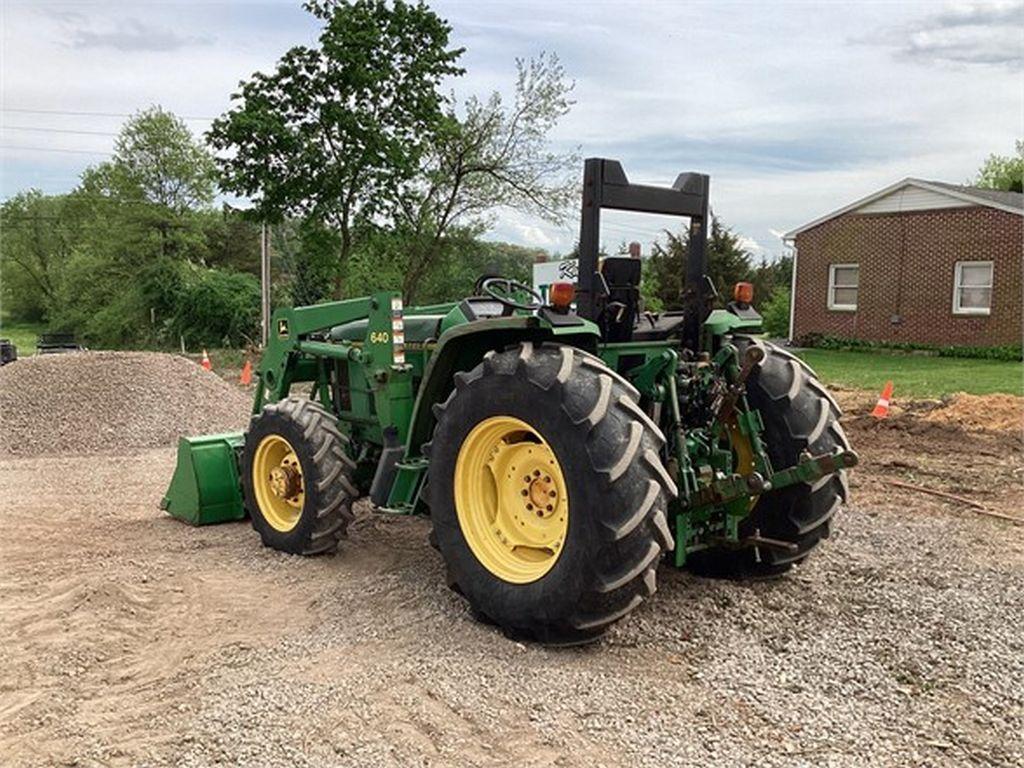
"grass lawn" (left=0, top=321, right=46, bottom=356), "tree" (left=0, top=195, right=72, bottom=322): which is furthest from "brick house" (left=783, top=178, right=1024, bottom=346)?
"tree" (left=0, top=195, right=72, bottom=322)

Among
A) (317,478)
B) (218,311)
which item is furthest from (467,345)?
(218,311)

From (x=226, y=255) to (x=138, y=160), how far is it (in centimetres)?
619

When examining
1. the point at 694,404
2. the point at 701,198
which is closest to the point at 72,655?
the point at 694,404

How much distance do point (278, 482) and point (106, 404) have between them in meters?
6.81

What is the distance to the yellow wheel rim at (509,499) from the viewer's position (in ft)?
14.1

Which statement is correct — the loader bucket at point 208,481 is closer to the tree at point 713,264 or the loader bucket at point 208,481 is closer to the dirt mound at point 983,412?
the dirt mound at point 983,412

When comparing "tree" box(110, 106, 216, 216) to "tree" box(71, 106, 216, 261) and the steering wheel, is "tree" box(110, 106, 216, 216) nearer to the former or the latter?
"tree" box(71, 106, 216, 261)

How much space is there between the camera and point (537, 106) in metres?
23.7

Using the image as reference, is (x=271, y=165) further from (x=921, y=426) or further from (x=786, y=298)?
(x=786, y=298)

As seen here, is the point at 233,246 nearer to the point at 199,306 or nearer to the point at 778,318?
the point at 199,306

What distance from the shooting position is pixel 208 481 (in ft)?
21.8

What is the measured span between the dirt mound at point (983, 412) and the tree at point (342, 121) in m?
12.9

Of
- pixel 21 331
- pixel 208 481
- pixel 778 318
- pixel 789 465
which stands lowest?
pixel 21 331

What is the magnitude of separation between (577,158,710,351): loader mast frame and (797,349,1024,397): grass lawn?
10.2 metres
